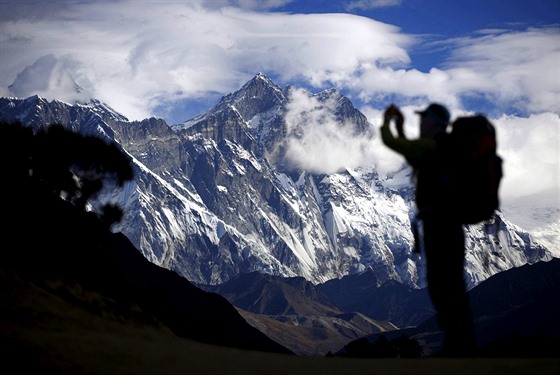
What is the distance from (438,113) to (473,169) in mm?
1285

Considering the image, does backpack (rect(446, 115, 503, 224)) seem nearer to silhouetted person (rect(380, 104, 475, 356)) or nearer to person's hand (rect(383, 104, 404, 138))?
silhouetted person (rect(380, 104, 475, 356))

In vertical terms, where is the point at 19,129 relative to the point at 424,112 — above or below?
above

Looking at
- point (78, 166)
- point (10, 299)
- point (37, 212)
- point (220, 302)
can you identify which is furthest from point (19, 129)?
point (220, 302)

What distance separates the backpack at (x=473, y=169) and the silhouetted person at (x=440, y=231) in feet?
0.52

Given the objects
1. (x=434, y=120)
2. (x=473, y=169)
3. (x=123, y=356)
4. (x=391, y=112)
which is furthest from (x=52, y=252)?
(x=473, y=169)

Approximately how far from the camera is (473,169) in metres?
14.0

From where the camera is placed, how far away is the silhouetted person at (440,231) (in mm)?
14203


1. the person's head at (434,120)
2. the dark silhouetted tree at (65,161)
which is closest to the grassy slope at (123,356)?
the person's head at (434,120)

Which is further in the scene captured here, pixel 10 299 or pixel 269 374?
pixel 10 299

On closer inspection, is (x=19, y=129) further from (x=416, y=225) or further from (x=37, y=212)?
(x=416, y=225)

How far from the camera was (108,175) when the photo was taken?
140 feet

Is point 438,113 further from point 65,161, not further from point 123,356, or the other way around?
point 65,161

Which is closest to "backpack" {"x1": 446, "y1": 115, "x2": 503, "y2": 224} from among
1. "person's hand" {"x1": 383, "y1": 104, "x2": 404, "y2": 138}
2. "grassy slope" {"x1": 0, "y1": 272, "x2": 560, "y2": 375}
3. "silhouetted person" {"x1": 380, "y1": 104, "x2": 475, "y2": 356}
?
"silhouetted person" {"x1": 380, "y1": 104, "x2": 475, "y2": 356}

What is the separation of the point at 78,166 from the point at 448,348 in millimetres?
30672
